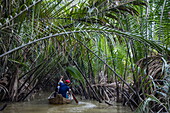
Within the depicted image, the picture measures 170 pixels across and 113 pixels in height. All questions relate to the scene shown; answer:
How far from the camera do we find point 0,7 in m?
4.74

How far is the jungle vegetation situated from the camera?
14.6 feet

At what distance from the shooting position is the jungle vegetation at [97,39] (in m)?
4.44

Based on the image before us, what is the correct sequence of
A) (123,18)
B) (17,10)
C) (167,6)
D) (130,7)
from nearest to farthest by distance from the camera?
(167,6), (17,10), (130,7), (123,18)

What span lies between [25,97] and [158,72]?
5185 millimetres

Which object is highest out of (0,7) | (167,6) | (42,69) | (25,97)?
(0,7)

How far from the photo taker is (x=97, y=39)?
16.3 feet

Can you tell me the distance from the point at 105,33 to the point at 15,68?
17.1 feet

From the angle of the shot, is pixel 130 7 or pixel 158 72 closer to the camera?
pixel 130 7

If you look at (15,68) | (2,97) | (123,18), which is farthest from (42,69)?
(123,18)

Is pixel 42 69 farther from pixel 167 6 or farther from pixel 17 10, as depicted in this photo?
pixel 167 6

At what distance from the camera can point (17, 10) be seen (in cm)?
462

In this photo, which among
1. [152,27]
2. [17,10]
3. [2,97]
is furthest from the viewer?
[2,97]

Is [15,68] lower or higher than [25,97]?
higher

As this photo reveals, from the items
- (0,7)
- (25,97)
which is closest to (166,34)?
(0,7)
